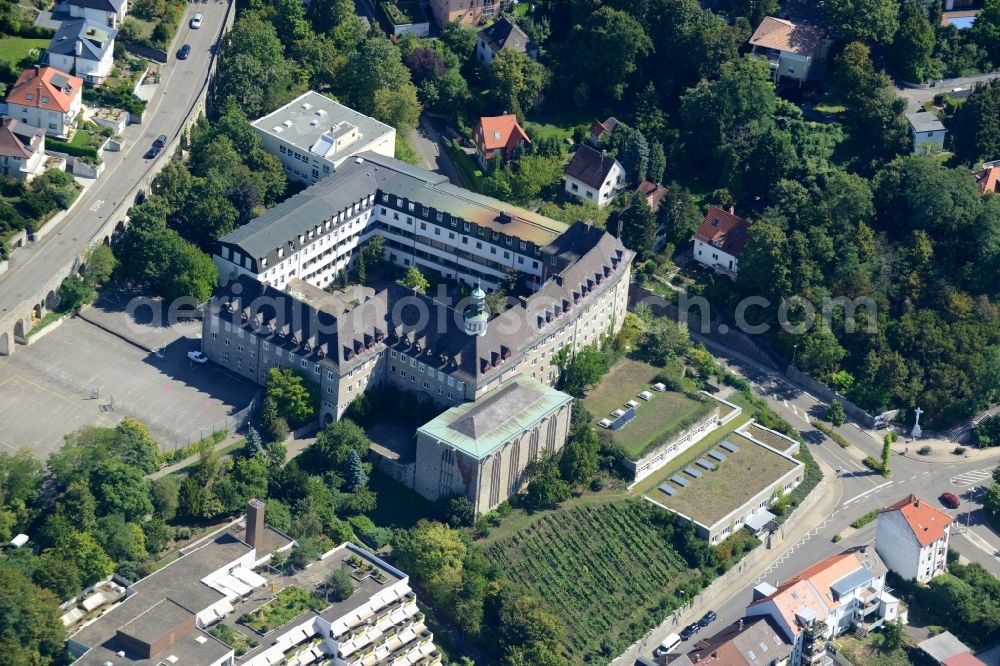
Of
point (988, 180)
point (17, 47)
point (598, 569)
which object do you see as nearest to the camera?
point (598, 569)

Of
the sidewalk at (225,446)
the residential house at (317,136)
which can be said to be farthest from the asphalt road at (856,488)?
the residential house at (317,136)

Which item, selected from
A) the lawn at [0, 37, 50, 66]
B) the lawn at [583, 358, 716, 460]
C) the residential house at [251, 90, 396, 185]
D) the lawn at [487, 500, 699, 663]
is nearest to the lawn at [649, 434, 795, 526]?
the lawn at [583, 358, 716, 460]

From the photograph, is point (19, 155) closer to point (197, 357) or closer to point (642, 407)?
point (197, 357)

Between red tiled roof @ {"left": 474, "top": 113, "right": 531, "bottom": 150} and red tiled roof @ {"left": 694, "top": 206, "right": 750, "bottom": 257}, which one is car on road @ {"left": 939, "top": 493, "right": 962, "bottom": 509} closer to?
red tiled roof @ {"left": 694, "top": 206, "right": 750, "bottom": 257}

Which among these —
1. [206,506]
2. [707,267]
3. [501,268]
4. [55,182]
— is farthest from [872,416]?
[55,182]

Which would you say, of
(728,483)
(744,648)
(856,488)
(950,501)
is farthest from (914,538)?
(744,648)

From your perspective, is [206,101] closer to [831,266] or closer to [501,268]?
[501,268]
